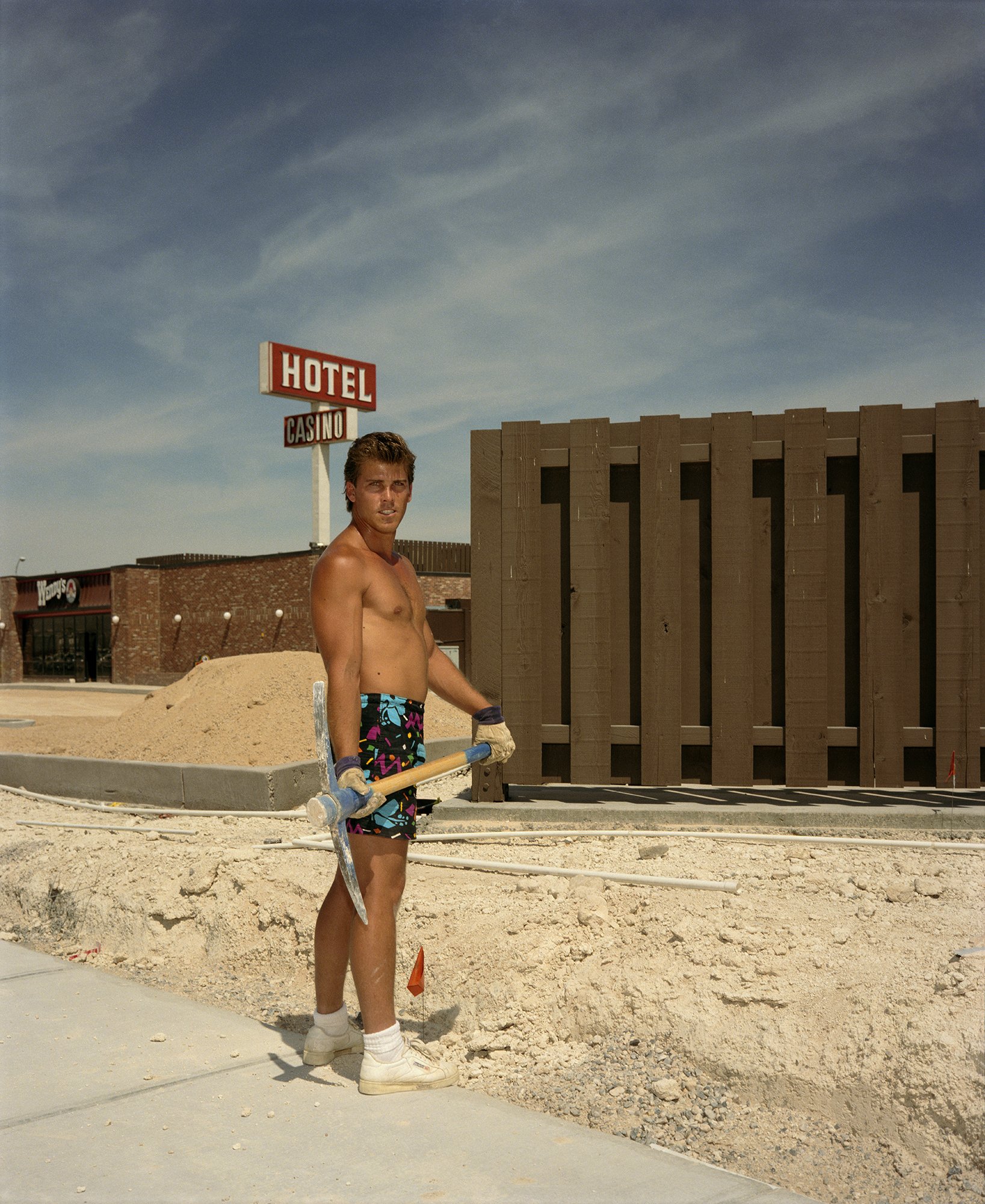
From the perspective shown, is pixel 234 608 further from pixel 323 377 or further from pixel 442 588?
pixel 323 377

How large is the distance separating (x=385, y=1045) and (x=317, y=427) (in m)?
30.9

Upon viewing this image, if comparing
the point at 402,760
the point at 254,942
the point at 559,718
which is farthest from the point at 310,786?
the point at 402,760

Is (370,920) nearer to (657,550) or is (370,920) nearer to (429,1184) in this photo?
(429,1184)

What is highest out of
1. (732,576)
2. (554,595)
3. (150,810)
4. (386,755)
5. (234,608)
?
(234,608)

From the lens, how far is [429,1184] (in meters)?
2.41

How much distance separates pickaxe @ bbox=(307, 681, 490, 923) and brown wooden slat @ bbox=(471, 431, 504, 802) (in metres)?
3.02

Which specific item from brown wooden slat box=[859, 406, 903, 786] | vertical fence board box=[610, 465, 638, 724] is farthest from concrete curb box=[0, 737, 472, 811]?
brown wooden slat box=[859, 406, 903, 786]

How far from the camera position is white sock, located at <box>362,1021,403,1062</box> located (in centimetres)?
299

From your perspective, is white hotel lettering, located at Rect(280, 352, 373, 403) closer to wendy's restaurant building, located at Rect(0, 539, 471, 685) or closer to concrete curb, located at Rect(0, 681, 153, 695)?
wendy's restaurant building, located at Rect(0, 539, 471, 685)

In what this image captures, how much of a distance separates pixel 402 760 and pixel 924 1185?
1815 millimetres

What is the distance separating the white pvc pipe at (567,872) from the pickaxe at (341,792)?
145 cm

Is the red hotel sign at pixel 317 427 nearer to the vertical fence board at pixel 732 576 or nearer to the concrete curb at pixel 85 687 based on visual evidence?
the concrete curb at pixel 85 687

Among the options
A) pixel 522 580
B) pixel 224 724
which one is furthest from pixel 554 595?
pixel 224 724

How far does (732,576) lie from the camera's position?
602cm
